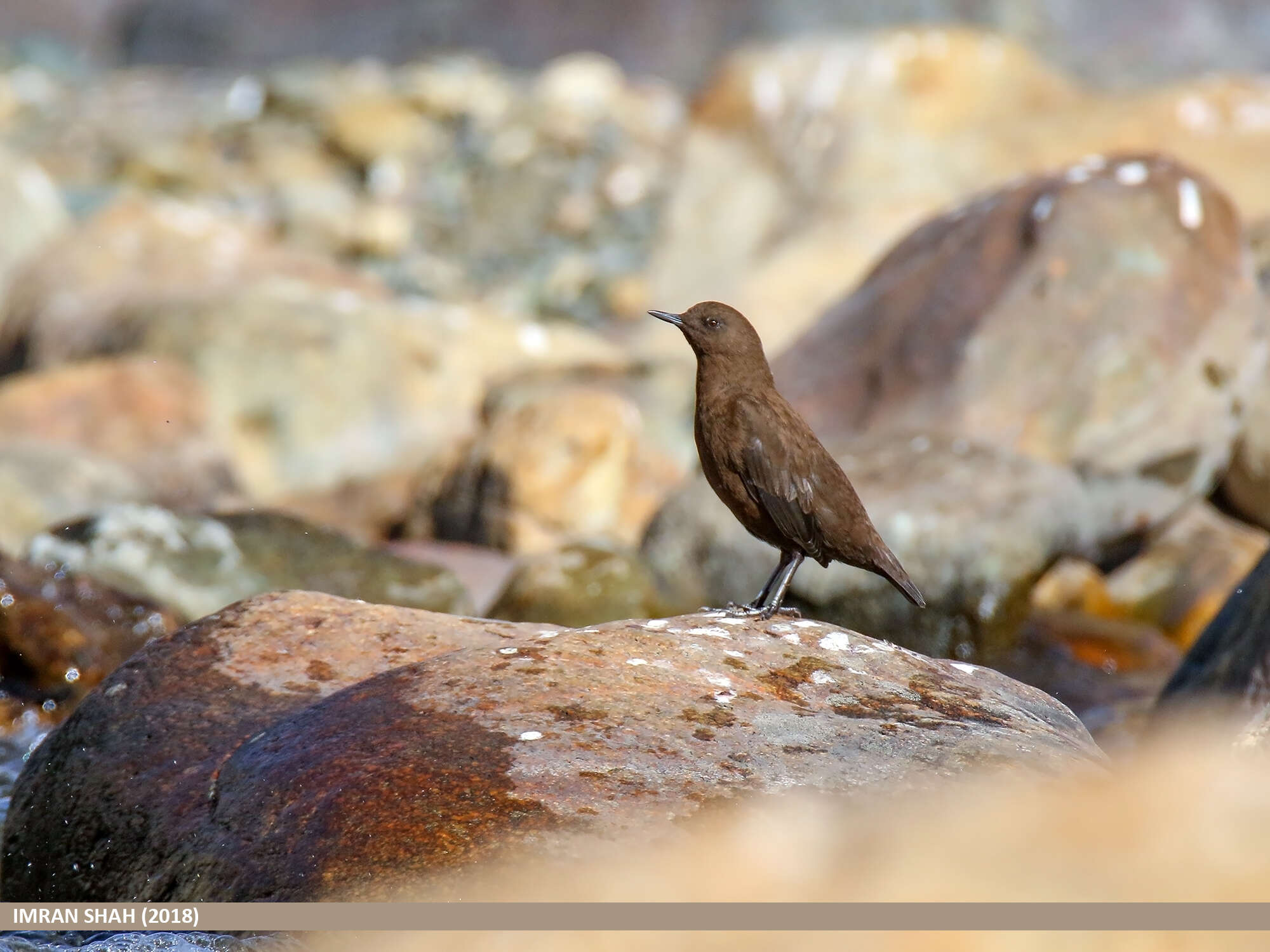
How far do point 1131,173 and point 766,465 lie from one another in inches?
230

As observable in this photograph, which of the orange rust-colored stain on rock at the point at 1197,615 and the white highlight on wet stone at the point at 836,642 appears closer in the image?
→ the white highlight on wet stone at the point at 836,642

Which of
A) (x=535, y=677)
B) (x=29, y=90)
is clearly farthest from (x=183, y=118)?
(x=535, y=677)

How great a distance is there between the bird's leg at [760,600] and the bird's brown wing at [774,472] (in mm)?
123

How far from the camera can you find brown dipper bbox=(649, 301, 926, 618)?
4.61 meters

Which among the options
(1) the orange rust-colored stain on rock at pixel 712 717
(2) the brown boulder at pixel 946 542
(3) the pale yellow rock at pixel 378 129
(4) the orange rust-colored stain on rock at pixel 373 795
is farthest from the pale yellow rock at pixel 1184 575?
(3) the pale yellow rock at pixel 378 129

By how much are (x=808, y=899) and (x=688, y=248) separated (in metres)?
15.9

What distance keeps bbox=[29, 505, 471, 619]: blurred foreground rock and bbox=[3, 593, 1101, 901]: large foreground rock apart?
A: 3.46 m

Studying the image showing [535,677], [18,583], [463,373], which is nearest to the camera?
[535,677]

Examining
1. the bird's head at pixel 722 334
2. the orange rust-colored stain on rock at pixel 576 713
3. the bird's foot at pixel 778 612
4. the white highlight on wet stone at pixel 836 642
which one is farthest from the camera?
the bird's head at pixel 722 334

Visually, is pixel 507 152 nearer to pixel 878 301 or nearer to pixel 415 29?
pixel 415 29

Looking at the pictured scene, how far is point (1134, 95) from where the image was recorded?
17047 millimetres

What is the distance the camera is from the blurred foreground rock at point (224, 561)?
25.6 feet

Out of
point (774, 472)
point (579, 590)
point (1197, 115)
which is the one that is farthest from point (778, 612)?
point (1197, 115)

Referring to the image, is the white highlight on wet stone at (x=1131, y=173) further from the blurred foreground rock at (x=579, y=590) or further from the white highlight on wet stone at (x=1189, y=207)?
the blurred foreground rock at (x=579, y=590)
